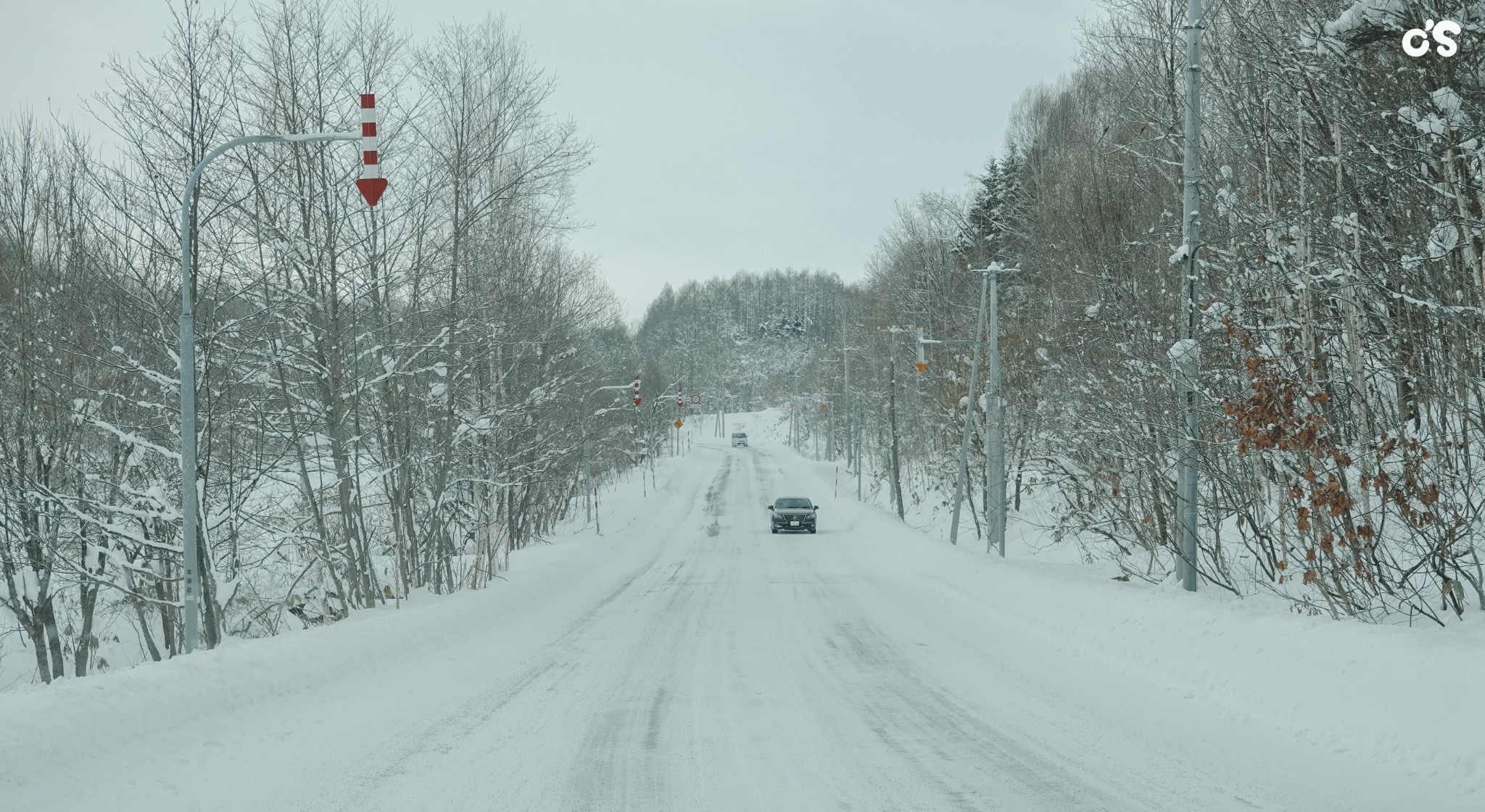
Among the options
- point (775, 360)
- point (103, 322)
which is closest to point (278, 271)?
point (103, 322)

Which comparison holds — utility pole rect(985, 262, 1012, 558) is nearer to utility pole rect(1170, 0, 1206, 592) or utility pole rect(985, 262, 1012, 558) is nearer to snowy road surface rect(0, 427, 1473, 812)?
snowy road surface rect(0, 427, 1473, 812)

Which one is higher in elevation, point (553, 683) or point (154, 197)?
point (154, 197)

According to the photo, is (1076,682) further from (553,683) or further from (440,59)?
(440,59)

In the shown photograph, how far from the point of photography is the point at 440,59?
2041 centimetres

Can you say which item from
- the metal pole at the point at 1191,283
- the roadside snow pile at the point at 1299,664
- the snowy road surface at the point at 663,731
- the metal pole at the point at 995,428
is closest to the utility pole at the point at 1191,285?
the metal pole at the point at 1191,283

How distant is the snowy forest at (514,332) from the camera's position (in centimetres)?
898

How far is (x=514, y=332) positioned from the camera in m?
22.2

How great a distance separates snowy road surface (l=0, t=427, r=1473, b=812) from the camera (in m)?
5.87

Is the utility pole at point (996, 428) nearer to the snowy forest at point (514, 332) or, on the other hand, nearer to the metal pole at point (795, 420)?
the snowy forest at point (514, 332)

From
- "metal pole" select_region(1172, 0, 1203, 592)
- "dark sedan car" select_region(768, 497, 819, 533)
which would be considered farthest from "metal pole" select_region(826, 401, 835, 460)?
"metal pole" select_region(1172, 0, 1203, 592)

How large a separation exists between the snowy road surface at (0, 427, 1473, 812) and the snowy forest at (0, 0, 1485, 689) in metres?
2.98

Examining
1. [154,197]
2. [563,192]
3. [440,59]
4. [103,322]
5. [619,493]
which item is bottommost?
[619,493]

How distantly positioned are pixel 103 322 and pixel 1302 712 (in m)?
17.5

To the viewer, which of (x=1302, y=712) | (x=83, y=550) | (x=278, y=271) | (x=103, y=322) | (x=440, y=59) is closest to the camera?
(x=1302, y=712)
